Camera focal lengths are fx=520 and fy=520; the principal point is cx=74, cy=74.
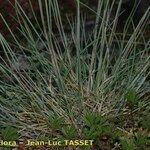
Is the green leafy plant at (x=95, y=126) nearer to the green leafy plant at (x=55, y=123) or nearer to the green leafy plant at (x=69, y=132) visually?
the green leafy plant at (x=69, y=132)

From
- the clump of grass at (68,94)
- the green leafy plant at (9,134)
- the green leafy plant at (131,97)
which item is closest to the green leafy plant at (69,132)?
the clump of grass at (68,94)

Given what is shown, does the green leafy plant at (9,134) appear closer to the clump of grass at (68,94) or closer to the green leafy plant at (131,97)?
the clump of grass at (68,94)

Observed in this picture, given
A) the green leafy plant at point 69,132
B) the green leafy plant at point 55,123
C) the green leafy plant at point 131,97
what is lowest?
the green leafy plant at point 69,132

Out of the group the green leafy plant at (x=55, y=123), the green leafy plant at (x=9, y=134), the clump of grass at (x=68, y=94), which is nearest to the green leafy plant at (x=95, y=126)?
the clump of grass at (x=68, y=94)

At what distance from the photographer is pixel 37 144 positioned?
3.73m

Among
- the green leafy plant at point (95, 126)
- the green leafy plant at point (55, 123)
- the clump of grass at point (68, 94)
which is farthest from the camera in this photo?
the clump of grass at point (68, 94)

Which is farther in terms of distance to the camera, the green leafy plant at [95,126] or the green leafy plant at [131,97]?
the green leafy plant at [131,97]

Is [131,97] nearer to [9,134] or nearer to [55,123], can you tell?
[55,123]

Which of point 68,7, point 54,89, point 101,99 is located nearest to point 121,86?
point 101,99

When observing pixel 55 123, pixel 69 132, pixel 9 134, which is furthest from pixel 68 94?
pixel 9 134

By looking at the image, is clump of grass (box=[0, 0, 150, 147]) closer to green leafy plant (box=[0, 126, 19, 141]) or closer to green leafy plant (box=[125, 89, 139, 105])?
green leafy plant (box=[125, 89, 139, 105])

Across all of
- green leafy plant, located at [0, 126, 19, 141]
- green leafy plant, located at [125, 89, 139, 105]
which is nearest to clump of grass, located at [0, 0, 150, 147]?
green leafy plant, located at [125, 89, 139, 105]

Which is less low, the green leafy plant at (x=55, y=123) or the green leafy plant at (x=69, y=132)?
the green leafy plant at (x=55, y=123)

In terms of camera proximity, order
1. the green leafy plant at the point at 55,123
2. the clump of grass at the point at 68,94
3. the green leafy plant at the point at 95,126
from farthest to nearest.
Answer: the clump of grass at the point at 68,94 → the green leafy plant at the point at 55,123 → the green leafy plant at the point at 95,126
